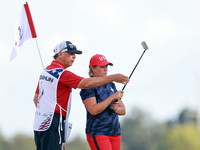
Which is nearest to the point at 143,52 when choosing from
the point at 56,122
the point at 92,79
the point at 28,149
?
the point at 92,79

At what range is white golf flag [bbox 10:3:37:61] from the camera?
26.2 feet

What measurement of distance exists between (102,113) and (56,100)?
67 cm

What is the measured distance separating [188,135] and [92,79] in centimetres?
7436

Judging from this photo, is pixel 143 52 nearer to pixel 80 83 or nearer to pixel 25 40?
pixel 80 83

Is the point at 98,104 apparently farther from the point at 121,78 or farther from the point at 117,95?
the point at 121,78

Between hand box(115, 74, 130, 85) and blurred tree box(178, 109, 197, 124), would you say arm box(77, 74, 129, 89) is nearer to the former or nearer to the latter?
hand box(115, 74, 130, 85)

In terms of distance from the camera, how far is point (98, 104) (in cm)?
698

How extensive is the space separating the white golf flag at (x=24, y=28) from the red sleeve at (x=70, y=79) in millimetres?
1292

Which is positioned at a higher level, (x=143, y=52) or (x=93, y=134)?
(x=143, y=52)

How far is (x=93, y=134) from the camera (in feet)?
23.5

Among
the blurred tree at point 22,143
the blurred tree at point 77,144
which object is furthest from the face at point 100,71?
the blurred tree at point 77,144

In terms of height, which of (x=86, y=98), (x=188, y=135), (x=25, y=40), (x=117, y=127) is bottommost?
(x=188, y=135)

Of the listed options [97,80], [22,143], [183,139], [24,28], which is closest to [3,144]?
[22,143]

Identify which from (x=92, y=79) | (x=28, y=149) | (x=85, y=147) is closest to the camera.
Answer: (x=92, y=79)
